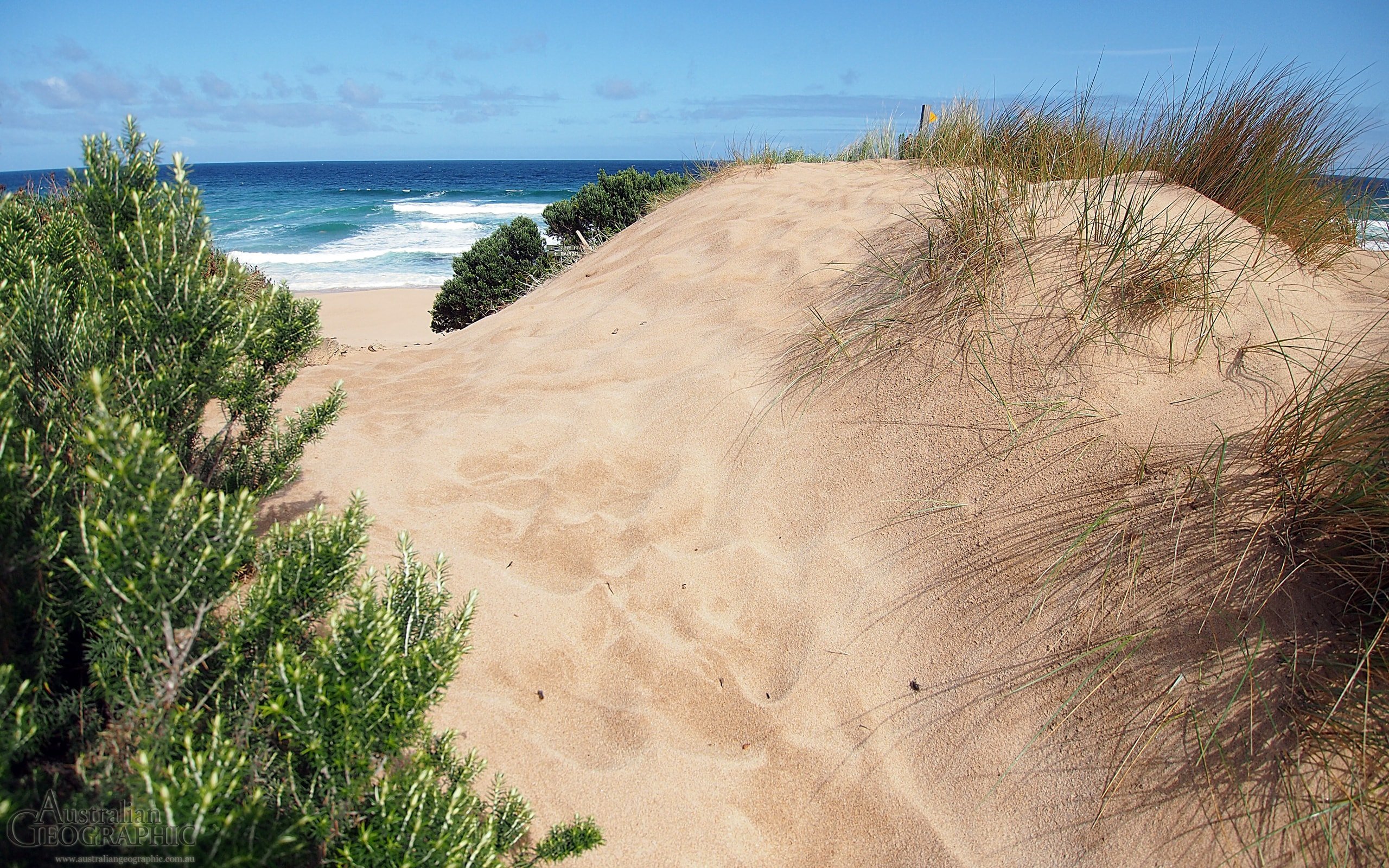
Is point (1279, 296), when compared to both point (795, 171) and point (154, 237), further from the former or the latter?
point (795, 171)

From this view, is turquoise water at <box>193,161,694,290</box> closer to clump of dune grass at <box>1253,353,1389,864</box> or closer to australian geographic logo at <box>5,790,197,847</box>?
australian geographic logo at <box>5,790,197,847</box>

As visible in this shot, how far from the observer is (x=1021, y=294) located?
3.29 meters

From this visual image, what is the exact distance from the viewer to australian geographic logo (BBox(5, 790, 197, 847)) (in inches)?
44.9

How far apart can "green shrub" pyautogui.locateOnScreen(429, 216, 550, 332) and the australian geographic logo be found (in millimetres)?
8598

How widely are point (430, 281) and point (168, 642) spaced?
21132 mm

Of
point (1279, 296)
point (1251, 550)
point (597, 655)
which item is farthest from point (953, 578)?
point (1279, 296)

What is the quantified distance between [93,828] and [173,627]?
1.20ft

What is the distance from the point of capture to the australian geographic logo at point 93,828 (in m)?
1.14

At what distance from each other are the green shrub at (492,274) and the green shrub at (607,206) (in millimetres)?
804

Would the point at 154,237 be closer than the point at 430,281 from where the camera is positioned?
Yes

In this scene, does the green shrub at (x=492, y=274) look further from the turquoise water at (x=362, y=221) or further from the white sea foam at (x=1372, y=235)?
the white sea foam at (x=1372, y=235)

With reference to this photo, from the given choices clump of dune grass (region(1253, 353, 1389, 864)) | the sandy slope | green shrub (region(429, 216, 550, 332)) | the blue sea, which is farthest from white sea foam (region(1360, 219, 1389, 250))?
green shrub (region(429, 216, 550, 332))

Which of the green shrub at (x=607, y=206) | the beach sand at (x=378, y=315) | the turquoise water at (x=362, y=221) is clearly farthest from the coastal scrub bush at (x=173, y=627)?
the beach sand at (x=378, y=315)

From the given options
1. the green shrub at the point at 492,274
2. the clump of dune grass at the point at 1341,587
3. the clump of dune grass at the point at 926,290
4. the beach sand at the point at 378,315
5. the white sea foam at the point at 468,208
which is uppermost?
the clump of dune grass at the point at 926,290
